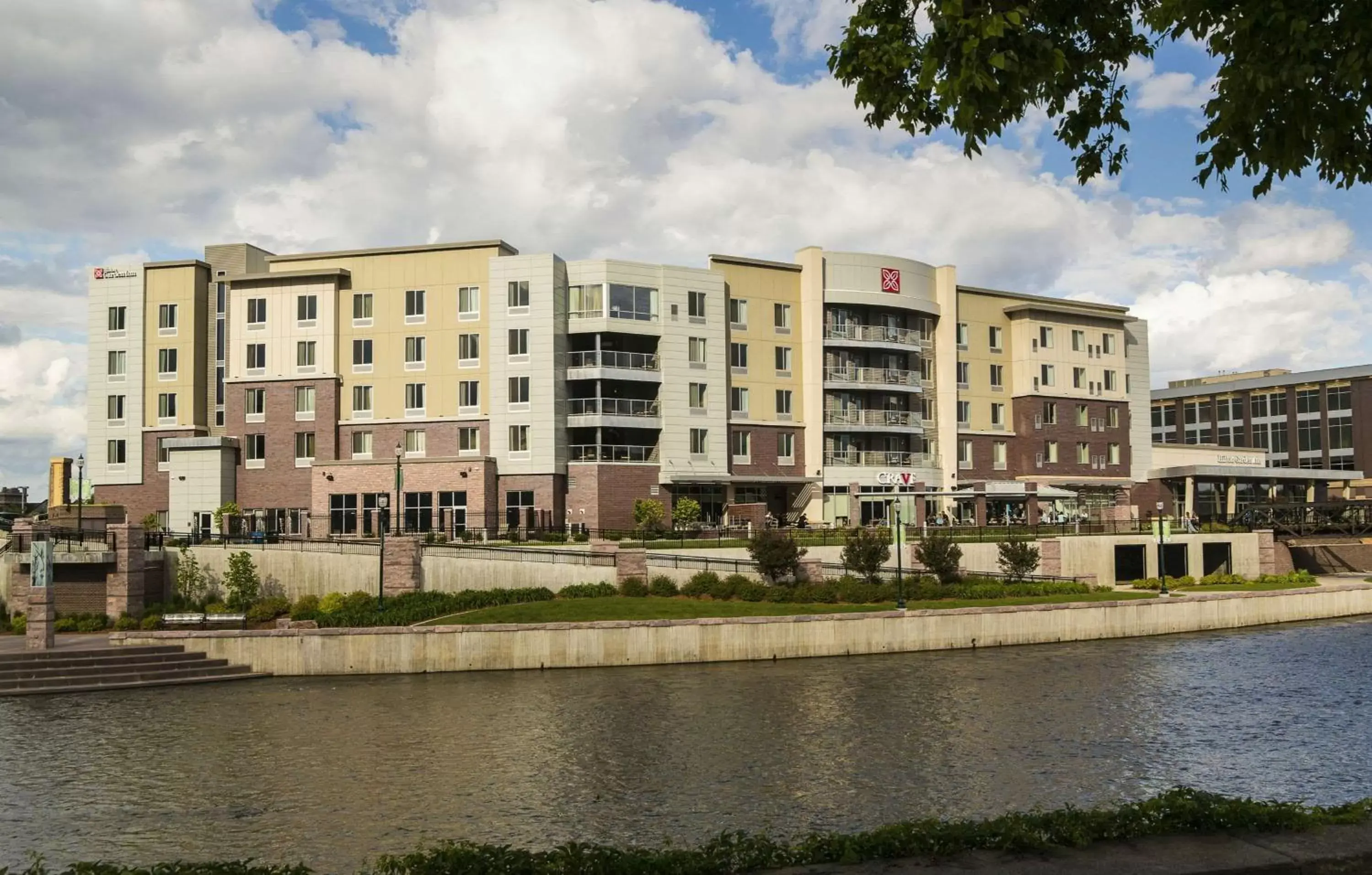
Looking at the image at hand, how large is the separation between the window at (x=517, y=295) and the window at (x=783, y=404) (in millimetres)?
17625

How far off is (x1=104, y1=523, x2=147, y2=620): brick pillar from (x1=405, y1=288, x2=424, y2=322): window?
23041 millimetres

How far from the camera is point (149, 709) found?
31281mm

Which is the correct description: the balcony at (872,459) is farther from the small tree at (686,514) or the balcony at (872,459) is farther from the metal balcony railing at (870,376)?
the small tree at (686,514)

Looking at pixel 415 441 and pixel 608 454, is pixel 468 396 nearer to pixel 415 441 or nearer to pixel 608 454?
pixel 415 441

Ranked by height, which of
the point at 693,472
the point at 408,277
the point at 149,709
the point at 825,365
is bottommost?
the point at 149,709

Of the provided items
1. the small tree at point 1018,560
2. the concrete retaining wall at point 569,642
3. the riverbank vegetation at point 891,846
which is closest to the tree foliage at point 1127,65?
the riverbank vegetation at point 891,846

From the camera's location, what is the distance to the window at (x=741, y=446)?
68.8 metres

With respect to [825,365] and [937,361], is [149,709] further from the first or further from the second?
[937,361]

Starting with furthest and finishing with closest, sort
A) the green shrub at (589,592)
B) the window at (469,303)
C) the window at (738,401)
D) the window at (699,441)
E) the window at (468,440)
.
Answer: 1. the window at (738,401)
2. the window at (699,441)
3. the window at (469,303)
4. the window at (468,440)
5. the green shrub at (589,592)

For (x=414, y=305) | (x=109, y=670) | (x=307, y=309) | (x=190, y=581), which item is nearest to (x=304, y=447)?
(x=307, y=309)

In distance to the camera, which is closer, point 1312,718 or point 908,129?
point 908,129

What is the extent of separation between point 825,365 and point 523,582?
32.6 meters

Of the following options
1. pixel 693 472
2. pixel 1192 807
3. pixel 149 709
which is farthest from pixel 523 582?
pixel 1192 807

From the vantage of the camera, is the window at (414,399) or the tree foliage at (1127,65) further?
the window at (414,399)
